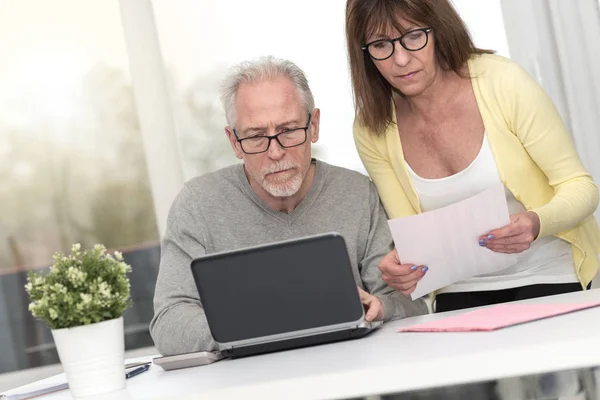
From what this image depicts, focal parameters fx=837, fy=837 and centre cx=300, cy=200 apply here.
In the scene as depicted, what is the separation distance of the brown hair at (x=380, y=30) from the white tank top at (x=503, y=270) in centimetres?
21

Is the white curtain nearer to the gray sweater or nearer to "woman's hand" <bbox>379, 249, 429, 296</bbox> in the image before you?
the gray sweater

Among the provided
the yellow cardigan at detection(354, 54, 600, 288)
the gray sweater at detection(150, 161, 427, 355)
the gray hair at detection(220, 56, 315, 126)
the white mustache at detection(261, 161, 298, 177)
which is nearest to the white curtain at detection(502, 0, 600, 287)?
the yellow cardigan at detection(354, 54, 600, 288)

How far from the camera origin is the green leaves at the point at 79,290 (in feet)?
4.94

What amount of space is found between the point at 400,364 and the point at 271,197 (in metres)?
1.09

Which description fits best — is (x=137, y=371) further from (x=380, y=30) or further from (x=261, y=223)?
(x=380, y=30)

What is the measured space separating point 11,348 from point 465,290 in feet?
7.92

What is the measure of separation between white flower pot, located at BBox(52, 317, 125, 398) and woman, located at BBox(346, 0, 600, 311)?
0.99 meters

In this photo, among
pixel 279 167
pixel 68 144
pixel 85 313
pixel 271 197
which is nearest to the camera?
pixel 85 313

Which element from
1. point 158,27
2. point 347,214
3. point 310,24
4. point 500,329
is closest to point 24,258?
point 158,27

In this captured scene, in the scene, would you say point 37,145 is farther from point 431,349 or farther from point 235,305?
point 431,349

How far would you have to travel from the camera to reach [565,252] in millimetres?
2275

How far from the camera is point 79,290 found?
1.53 metres

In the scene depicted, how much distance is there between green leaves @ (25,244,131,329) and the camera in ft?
4.94

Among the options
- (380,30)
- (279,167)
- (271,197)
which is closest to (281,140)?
(279,167)
